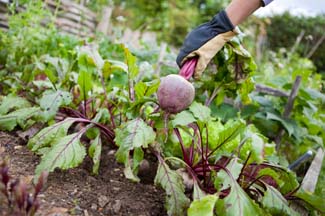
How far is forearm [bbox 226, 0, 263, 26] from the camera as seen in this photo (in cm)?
135

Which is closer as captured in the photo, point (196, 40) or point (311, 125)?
point (196, 40)

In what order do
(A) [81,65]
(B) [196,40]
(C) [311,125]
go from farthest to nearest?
(C) [311,125] → (A) [81,65] → (B) [196,40]

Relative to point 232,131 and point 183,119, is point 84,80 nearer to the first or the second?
point 183,119

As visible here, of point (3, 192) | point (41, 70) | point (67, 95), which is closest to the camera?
point (3, 192)

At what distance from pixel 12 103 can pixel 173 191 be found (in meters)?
0.84

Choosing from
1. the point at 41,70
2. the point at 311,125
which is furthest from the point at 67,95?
the point at 311,125

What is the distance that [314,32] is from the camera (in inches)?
441

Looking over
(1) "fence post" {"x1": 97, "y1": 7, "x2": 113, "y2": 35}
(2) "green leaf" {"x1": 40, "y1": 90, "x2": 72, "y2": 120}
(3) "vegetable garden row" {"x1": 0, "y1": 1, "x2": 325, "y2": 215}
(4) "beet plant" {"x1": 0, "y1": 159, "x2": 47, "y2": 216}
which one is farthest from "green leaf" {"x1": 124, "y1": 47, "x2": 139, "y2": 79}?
(1) "fence post" {"x1": 97, "y1": 7, "x2": 113, "y2": 35}

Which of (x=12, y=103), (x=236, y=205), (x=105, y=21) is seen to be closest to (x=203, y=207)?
(x=236, y=205)

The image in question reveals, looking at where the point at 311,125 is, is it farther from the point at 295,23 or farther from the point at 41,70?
the point at 295,23

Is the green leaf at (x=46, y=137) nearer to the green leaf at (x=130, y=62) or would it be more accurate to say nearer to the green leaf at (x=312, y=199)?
the green leaf at (x=130, y=62)

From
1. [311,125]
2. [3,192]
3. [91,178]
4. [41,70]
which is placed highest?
[41,70]

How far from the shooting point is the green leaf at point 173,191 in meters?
1.24

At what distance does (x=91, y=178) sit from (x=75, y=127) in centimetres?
48
